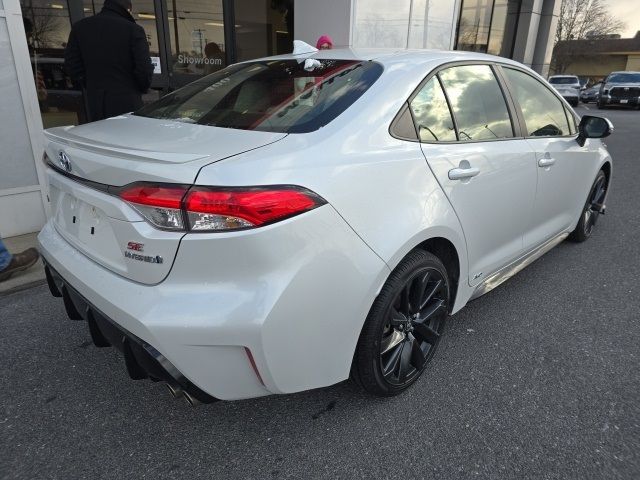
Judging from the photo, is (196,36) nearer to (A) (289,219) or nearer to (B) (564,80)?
(A) (289,219)

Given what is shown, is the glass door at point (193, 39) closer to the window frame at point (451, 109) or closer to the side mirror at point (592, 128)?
the window frame at point (451, 109)

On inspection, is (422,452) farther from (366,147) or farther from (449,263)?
(366,147)

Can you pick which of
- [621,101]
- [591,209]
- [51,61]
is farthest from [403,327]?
[621,101]

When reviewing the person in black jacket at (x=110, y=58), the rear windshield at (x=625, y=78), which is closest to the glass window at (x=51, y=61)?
the person in black jacket at (x=110, y=58)

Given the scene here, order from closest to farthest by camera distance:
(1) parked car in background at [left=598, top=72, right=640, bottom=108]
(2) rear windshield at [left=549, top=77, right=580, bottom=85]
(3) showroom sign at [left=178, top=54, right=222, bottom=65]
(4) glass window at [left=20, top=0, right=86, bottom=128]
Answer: (4) glass window at [left=20, top=0, right=86, bottom=128], (3) showroom sign at [left=178, top=54, right=222, bottom=65], (1) parked car in background at [left=598, top=72, right=640, bottom=108], (2) rear windshield at [left=549, top=77, right=580, bottom=85]

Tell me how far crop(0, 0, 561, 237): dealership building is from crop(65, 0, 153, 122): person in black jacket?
0.43 metres

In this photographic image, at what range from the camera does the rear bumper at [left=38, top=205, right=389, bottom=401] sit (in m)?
1.60

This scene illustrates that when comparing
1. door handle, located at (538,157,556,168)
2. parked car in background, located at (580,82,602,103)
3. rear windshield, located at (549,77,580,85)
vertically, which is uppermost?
door handle, located at (538,157,556,168)

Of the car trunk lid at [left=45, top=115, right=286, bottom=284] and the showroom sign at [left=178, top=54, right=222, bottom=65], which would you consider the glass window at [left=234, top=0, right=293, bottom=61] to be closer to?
the showroom sign at [left=178, top=54, right=222, bottom=65]

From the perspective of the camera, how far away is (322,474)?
6.23 feet

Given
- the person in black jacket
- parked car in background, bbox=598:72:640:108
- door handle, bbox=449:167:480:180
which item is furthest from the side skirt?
parked car in background, bbox=598:72:640:108

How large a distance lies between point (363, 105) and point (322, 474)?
1.52 metres

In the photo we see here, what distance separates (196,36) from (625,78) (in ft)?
77.6

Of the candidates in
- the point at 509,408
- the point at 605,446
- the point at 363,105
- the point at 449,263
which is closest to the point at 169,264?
the point at 363,105
